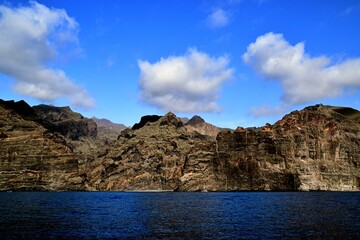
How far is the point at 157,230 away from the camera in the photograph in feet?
188

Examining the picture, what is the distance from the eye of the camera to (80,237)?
163 ft

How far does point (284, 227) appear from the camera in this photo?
5903 centimetres

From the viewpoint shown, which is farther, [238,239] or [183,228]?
[183,228]

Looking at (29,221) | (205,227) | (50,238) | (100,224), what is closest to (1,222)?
(29,221)

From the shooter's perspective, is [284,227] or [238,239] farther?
[284,227]

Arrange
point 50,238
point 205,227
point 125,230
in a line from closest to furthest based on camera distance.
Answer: point 50,238 < point 125,230 < point 205,227

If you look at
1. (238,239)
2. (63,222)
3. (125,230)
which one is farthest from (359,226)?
(63,222)

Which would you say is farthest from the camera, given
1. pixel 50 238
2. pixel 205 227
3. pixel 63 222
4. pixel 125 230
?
pixel 63 222

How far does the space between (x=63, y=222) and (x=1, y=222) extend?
378 inches

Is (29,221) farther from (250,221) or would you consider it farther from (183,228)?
(250,221)

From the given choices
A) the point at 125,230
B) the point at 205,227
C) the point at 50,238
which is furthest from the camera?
the point at 205,227

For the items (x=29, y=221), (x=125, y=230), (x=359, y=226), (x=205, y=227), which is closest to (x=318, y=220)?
(x=359, y=226)

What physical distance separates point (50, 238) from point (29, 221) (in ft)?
67.8

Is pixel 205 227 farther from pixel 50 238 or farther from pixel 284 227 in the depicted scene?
pixel 50 238
